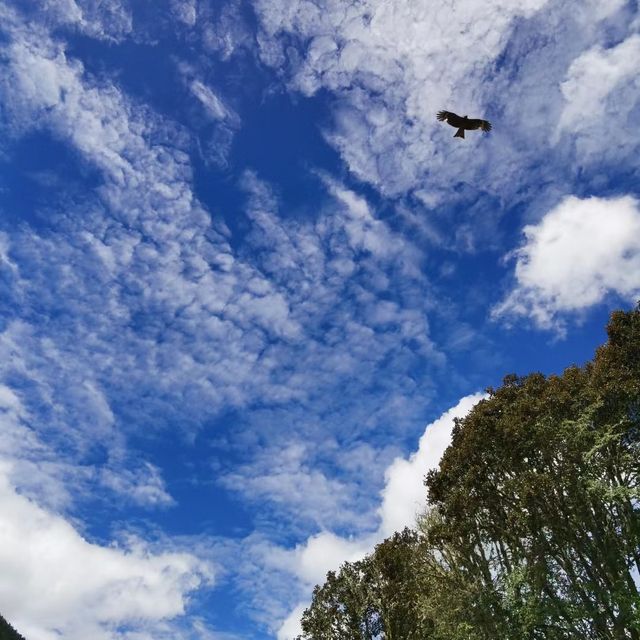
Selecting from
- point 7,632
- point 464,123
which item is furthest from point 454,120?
point 7,632

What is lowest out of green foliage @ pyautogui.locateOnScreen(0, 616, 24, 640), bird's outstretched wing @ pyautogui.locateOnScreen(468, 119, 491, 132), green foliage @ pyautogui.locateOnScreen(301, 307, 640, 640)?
green foliage @ pyautogui.locateOnScreen(301, 307, 640, 640)

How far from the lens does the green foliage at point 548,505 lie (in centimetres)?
2147

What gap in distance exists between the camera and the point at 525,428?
23.1 meters

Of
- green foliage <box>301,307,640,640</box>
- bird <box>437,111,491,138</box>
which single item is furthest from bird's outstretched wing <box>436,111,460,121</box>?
green foliage <box>301,307,640,640</box>

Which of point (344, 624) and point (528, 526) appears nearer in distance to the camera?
point (528, 526)

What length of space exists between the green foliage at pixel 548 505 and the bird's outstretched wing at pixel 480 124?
11.5m

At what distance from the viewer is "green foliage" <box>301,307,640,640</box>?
2147cm

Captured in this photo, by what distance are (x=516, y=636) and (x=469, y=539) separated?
4.30 metres

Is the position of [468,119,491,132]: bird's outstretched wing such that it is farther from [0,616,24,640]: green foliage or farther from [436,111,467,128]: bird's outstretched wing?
[0,616,24,640]: green foliage

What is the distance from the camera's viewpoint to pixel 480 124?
53.8 feet

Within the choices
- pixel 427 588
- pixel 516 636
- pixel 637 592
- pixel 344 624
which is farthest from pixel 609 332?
pixel 344 624

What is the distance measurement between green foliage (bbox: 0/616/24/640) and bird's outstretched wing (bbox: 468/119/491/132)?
13870 cm

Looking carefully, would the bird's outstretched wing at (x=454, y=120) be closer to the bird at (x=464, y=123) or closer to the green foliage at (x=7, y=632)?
the bird at (x=464, y=123)

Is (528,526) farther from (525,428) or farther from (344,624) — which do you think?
(344,624)
